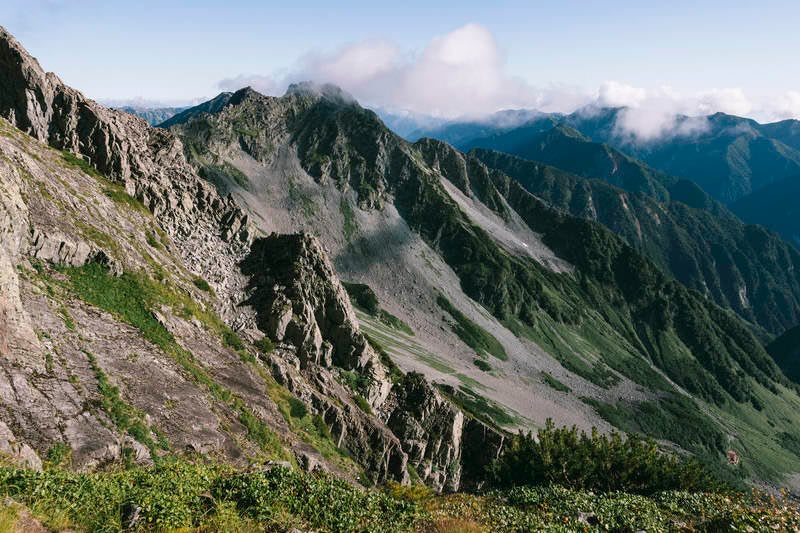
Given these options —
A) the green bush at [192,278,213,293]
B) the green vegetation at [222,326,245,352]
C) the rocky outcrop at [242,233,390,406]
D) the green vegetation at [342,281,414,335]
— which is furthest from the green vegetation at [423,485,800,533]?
the green vegetation at [342,281,414,335]

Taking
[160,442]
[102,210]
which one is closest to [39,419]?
[160,442]

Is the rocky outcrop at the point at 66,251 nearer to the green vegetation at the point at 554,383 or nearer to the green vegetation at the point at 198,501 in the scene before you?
the green vegetation at the point at 198,501

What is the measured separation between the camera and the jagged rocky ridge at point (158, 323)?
2011cm

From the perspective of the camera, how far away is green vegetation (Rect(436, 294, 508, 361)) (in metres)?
175

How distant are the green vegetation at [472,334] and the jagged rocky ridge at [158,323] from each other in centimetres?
10815

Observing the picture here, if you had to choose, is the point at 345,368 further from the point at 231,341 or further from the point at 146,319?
the point at 146,319

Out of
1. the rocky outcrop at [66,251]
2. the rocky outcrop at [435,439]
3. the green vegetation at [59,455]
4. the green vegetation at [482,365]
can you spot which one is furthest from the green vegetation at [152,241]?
the green vegetation at [482,365]

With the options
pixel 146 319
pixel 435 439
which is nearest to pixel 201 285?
pixel 146 319

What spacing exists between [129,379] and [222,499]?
43.1ft

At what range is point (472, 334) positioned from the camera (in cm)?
17838

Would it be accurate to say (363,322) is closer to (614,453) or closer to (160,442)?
(614,453)

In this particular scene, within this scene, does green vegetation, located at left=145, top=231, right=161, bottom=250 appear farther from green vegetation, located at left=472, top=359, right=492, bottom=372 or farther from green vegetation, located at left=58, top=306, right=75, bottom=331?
green vegetation, located at left=472, top=359, right=492, bottom=372

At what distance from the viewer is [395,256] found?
198125 millimetres

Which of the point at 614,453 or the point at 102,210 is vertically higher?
the point at 102,210
